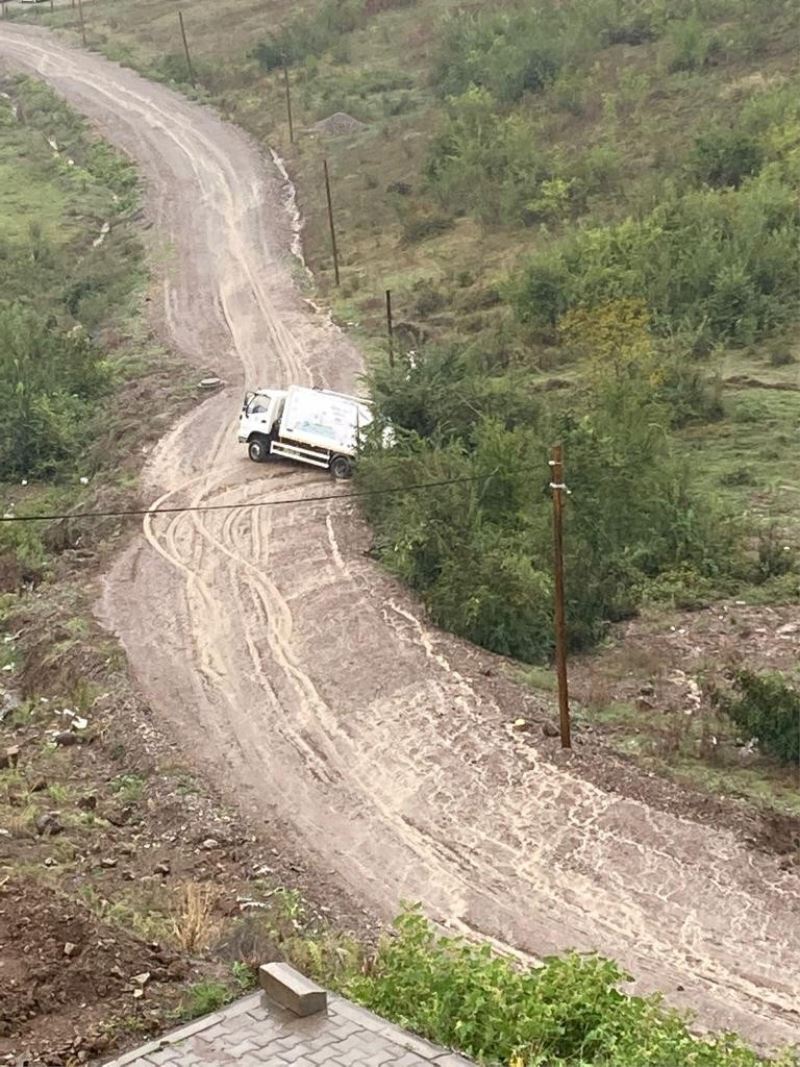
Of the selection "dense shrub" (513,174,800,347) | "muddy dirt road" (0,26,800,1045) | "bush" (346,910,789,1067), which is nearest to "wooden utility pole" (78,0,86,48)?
"dense shrub" (513,174,800,347)

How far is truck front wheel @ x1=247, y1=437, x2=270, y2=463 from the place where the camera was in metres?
30.0

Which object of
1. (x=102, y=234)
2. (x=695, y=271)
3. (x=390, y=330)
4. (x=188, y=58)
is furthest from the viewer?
(x=188, y=58)

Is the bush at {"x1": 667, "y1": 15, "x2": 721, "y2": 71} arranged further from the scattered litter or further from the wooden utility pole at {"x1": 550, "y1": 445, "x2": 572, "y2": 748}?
the wooden utility pole at {"x1": 550, "y1": 445, "x2": 572, "y2": 748}

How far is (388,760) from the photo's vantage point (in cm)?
1903

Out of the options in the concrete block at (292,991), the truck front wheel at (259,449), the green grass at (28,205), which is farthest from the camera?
the green grass at (28,205)

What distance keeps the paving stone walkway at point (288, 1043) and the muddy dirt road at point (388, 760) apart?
16.6ft

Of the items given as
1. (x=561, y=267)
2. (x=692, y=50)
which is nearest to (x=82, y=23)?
(x=692, y=50)

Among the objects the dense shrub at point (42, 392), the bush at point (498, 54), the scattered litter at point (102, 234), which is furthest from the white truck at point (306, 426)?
the bush at point (498, 54)

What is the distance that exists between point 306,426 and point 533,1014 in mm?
19581

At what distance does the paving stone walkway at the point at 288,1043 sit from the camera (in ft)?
32.1

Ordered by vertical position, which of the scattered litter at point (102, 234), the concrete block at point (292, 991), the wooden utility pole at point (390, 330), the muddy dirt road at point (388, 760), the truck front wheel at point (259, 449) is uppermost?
the scattered litter at point (102, 234)

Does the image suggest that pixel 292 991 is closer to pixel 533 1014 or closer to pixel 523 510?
pixel 533 1014

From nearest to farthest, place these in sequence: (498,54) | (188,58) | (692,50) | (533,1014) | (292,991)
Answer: (292,991), (533,1014), (692,50), (498,54), (188,58)

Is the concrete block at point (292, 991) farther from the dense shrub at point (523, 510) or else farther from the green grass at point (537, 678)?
the dense shrub at point (523, 510)
